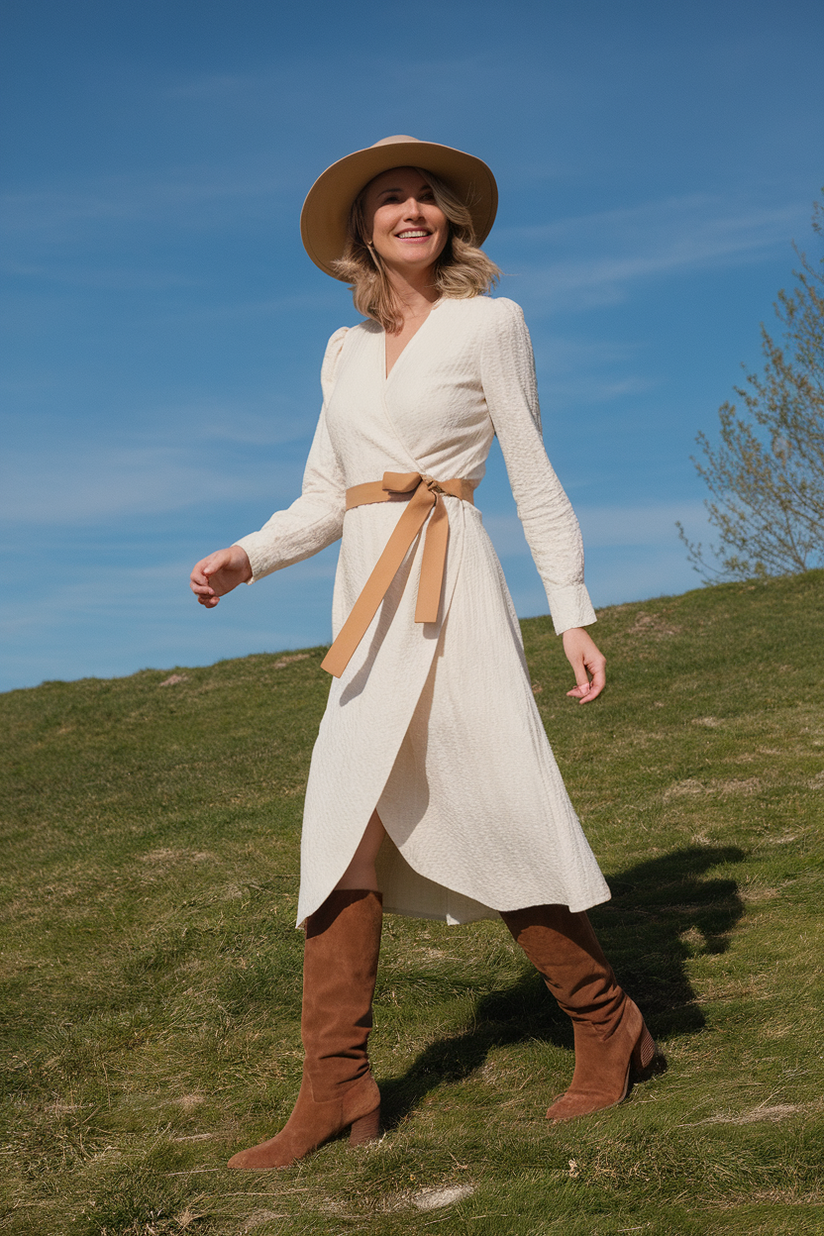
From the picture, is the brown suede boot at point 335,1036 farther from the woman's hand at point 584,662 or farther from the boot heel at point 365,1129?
the woman's hand at point 584,662

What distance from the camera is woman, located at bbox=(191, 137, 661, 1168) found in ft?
8.52

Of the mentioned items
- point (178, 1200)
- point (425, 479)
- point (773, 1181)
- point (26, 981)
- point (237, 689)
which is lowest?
point (773, 1181)

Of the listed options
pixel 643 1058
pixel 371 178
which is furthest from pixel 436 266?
pixel 643 1058

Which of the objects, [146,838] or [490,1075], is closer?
[490,1075]

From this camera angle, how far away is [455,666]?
8.64ft

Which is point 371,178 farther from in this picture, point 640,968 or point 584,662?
point 640,968

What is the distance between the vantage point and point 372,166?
2852mm

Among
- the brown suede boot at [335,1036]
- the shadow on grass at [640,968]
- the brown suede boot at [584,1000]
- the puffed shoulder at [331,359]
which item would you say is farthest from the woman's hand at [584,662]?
the shadow on grass at [640,968]

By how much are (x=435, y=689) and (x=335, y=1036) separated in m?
0.87

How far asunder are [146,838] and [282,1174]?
4.73 meters

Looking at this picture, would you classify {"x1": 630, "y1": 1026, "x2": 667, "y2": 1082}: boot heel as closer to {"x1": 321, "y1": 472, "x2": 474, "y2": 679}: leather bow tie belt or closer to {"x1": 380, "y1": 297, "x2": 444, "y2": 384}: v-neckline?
{"x1": 321, "y1": 472, "x2": 474, "y2": 679}: leather bow tie belt

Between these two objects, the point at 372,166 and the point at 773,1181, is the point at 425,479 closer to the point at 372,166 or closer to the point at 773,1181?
the point at 372,166

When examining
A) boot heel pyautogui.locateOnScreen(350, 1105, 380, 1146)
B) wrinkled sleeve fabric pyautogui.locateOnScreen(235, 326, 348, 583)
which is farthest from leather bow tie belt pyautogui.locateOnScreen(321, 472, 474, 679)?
boot heel pyautogui.locateOnScreen(350, 1105, 380, 1146)

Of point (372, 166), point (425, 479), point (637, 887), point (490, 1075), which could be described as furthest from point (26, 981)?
point (372, 166)
